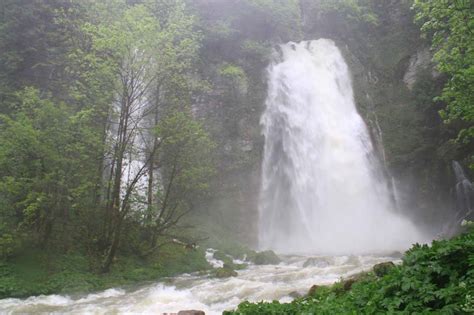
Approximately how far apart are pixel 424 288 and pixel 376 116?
23.5m

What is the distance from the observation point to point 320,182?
23.5m

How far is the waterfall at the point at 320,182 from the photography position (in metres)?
22.5

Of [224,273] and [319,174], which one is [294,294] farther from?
[319,174]

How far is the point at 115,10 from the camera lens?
1819 cm

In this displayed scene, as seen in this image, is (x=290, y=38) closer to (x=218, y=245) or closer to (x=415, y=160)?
(x=415, y=160)

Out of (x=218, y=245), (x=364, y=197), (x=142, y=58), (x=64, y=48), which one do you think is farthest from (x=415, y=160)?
(x=64, y=48)

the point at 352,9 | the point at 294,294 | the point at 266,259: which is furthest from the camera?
the point at 352,9

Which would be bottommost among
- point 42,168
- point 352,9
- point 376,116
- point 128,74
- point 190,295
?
point 190,295

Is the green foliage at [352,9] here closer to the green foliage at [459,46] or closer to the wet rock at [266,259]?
the wet rock at [266,259]

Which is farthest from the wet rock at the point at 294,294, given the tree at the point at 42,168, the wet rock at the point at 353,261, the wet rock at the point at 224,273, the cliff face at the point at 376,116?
the cliff face at the point at 376,116

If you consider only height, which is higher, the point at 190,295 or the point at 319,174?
the point at 319,174

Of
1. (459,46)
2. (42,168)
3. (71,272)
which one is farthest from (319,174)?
(42,168)

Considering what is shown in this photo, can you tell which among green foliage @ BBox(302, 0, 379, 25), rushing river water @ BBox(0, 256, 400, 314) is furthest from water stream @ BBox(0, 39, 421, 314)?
green foliage @ BBox(302, 0, 379, 25)

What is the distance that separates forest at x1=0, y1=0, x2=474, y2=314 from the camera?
10.5m
